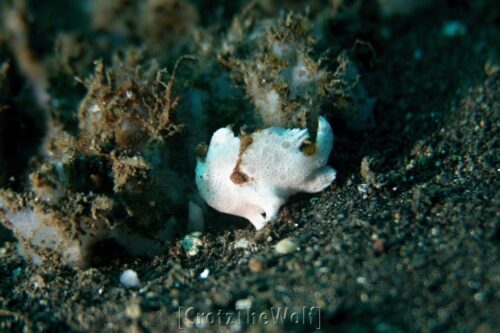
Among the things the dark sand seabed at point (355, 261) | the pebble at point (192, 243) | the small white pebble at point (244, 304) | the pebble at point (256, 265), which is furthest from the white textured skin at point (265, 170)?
the small white pebble at point (244, 304)

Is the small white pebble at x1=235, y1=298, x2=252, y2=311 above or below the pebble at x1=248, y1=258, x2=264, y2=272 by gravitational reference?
below

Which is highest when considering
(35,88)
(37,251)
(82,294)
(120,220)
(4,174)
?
(35,88)

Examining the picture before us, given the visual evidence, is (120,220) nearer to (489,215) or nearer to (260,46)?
(260,46)

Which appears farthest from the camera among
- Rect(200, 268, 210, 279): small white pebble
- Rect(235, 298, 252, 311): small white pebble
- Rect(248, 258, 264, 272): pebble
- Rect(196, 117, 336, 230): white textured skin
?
Rect(196, 117, 336, 230): white textured skin

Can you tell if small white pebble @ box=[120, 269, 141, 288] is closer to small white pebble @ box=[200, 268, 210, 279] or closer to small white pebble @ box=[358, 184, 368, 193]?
small white pebble @ box=[200, 268, 210, 279]

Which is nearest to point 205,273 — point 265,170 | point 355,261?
point 265,170

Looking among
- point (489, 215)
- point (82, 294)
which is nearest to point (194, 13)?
point (82, 294)

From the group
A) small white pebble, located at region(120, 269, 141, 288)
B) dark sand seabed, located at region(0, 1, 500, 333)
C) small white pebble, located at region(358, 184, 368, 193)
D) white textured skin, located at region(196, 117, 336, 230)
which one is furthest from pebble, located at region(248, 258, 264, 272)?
small white pebble, located at region(358, 184, 368, 193)
